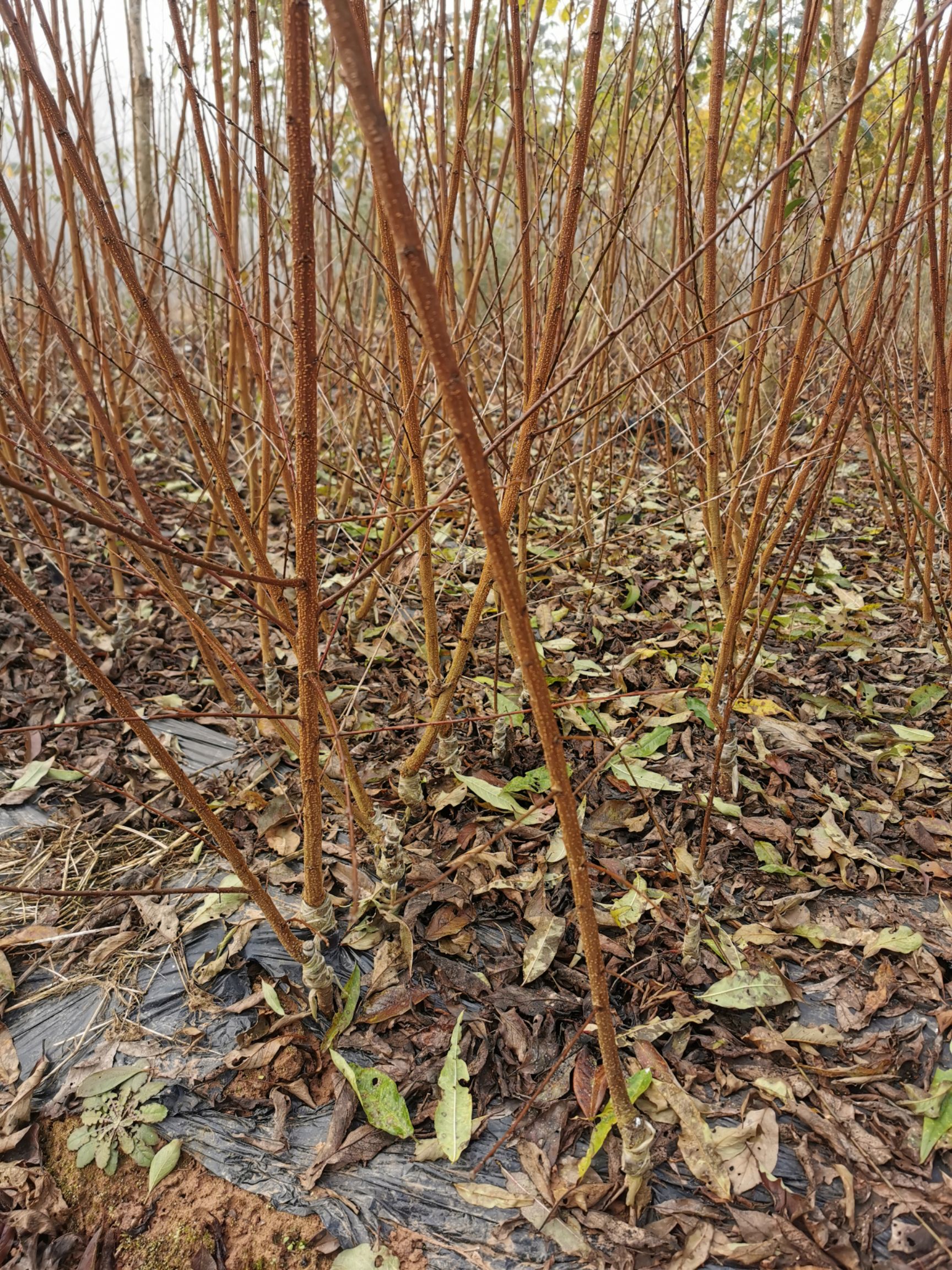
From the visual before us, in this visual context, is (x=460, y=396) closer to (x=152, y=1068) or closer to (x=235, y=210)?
(x=152, y=1068)

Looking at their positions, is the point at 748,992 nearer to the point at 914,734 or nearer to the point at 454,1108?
the point at 454,1108

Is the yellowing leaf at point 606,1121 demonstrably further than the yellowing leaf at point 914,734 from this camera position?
No

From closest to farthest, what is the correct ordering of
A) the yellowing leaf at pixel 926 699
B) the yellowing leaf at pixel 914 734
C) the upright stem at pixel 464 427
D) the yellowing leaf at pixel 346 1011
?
the upright stem at pixel 464 427 → the yellowing leaf at pixel 346 1011 → the yellowing leaf at pixel 914 734 → the yellowing leaf at pixel 926 699

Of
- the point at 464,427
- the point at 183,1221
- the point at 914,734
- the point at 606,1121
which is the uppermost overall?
the point at 464,427

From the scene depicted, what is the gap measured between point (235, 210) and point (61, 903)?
1530mm

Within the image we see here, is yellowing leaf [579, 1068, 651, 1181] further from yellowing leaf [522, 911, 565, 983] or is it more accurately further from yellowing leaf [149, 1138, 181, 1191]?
yellowing leaf [149, 1138, 181, 1191]

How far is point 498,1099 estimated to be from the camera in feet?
4.21

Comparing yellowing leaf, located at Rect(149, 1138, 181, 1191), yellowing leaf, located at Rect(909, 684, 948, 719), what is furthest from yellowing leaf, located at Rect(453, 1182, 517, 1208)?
yellowing leaf, located at Rect(909, 684, 948, 719)

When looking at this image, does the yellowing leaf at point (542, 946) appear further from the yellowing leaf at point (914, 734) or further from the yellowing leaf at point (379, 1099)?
the yellowing leaf at point (914, 734)

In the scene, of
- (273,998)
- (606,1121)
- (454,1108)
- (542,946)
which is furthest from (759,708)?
(273,998)

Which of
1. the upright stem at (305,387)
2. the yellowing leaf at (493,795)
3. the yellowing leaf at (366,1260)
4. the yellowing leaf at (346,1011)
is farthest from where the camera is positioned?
the yellowing leaf at (493,795)

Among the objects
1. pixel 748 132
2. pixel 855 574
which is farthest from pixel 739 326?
pixel 748 132

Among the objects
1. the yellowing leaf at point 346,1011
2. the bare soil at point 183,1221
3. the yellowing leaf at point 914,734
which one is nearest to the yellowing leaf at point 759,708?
the yellowing leaf at point 914,734

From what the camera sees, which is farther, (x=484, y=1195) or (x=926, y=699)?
(x=926, y=699)
